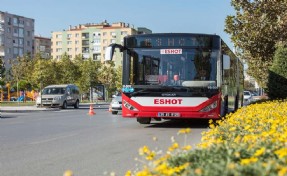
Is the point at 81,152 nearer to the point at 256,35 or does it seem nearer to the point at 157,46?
the point at 157,46

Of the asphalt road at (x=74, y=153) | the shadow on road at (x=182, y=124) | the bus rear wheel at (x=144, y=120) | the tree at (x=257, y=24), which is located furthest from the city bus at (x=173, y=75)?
the tree at (x=257, y=24)

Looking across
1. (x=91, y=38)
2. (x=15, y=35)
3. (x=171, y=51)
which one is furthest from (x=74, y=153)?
(x=91, y=38)

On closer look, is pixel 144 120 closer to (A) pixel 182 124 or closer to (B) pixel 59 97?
(A) pixel 182 124

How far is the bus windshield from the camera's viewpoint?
1454 centimetres

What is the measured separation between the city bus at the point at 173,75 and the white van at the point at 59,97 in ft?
77.4

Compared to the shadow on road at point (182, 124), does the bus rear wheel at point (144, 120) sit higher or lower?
higher

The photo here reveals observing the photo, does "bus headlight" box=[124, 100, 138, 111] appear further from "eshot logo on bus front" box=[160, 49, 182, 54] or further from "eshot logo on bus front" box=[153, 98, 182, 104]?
"eshot logo on bus front" box=[160, 49, 182, 54]

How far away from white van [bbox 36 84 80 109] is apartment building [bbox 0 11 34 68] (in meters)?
82.9

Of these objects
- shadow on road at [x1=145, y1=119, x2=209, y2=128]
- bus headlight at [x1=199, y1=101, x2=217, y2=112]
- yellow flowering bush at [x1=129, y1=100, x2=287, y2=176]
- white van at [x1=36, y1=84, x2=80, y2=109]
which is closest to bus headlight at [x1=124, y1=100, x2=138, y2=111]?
shadow on road at [x1=145, y1=119, x2=209, y2=128]

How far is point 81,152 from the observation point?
30.8 feet

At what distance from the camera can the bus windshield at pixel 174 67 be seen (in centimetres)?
1454

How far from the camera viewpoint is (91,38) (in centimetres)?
14238

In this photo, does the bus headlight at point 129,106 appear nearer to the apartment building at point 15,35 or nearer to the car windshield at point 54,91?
the car windshield at point 54,91

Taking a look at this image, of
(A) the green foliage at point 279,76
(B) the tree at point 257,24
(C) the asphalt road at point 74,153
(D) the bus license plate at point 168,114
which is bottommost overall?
(C) the asphalt road at point 74,153
